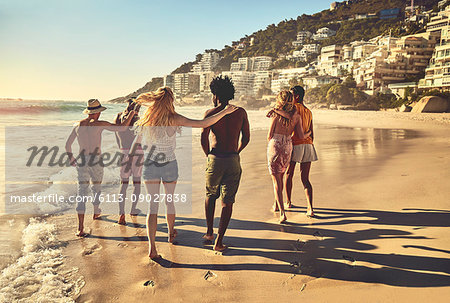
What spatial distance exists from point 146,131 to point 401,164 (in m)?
7.33

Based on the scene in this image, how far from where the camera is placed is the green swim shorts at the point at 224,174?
3627mm

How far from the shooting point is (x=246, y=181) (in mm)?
7230

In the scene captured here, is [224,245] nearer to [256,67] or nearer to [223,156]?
[223,156]

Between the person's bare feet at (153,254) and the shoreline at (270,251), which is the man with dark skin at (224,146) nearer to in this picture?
the shoreline at (270,251)

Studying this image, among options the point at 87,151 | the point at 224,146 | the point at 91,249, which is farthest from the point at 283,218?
the point at 87,151

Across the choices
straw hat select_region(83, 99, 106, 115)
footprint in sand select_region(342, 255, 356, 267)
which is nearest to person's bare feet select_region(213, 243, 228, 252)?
footprint in sand select_region(342, 255, 356, 267)

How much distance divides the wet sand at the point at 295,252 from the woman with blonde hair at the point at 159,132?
556 millimetres

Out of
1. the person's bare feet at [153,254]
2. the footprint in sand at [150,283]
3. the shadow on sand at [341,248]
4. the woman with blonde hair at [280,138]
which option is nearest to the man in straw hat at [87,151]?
the shadow on sand at [341,248]

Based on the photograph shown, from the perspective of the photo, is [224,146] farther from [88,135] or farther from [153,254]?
[88,135]

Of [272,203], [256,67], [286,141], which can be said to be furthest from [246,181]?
[256,67]

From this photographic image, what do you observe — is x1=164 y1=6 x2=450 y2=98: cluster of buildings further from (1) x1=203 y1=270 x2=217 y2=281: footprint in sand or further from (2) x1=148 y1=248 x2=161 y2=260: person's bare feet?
(2) x1=148 y1=248 x2=161 y2=260: person's bare feet

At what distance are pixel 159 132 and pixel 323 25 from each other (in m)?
175

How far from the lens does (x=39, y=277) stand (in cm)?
321

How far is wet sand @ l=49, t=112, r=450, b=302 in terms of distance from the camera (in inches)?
113
